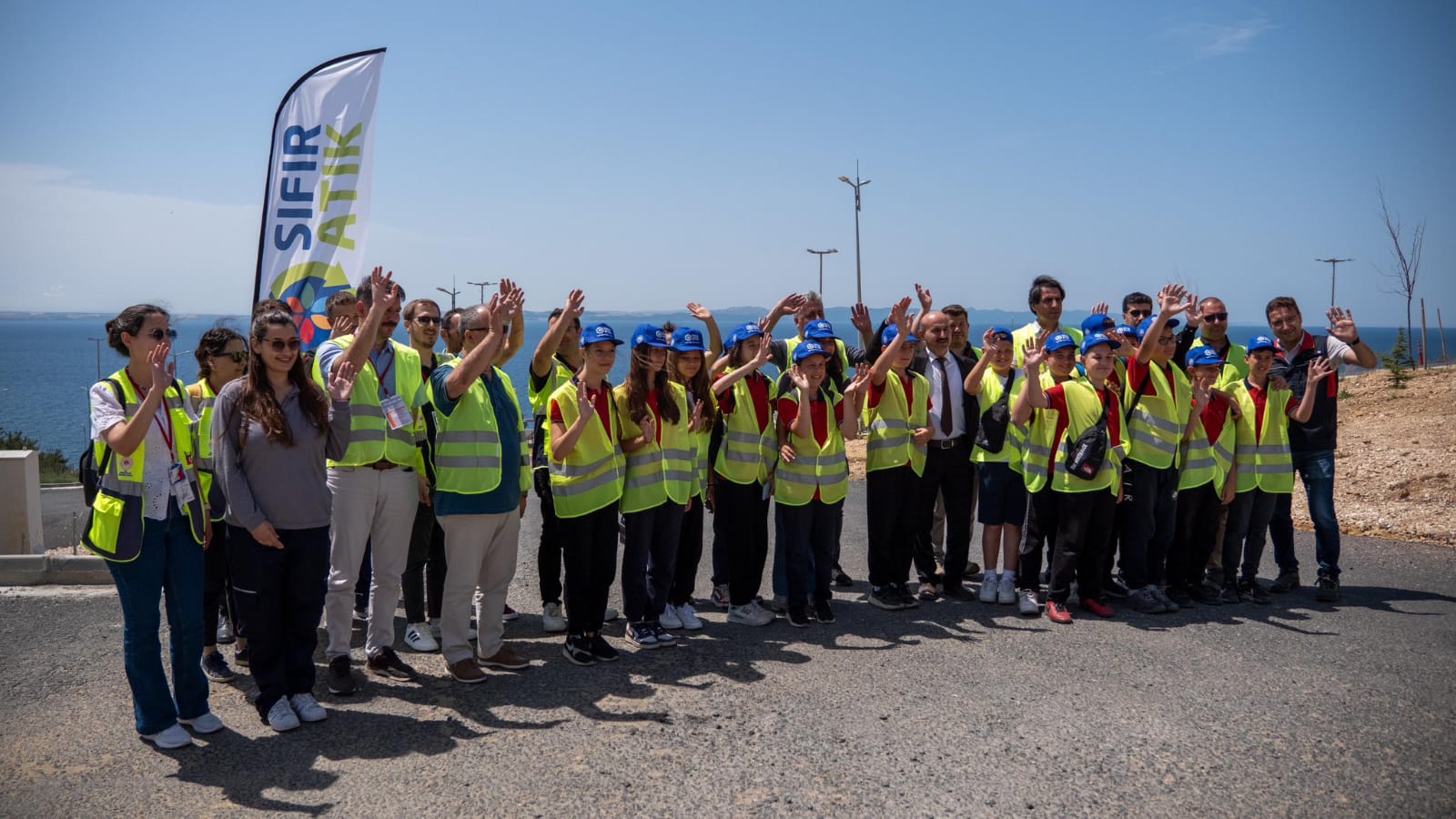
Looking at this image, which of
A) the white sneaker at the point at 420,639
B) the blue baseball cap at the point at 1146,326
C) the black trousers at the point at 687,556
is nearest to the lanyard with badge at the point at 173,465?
the white sneaker at the point at 420,639

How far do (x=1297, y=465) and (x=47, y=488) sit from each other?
18.7 meters

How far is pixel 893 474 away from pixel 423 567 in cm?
327

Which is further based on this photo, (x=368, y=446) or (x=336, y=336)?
(x=336, y=336)

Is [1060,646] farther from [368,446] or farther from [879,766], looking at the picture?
[368,446]

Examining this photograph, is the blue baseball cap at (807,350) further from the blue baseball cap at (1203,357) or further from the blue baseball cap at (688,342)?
the blue baseball cap at (1203,357)

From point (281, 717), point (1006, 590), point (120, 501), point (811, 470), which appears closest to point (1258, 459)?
point (1006, 590)

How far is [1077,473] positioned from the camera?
670 centimetres

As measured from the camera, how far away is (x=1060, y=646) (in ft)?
20.1

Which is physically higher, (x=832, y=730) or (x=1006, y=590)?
(x=1006, y=590)

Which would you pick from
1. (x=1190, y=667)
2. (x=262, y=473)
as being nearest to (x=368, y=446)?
(x=262, y=473)

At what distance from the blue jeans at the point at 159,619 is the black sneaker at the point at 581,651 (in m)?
1.96

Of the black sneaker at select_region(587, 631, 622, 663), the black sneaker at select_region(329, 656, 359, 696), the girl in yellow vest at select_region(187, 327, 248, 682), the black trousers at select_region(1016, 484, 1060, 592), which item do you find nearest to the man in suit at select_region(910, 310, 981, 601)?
the black trousers at select_region(1016, 484, 1060, 592)

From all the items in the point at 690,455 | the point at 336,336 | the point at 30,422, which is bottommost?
the point at 30,422

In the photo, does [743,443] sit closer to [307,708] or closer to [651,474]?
[651,474]
